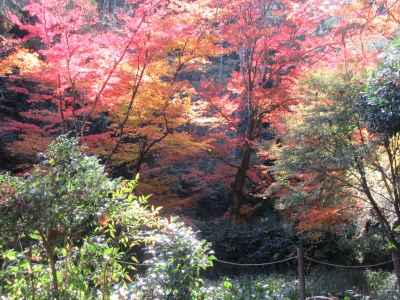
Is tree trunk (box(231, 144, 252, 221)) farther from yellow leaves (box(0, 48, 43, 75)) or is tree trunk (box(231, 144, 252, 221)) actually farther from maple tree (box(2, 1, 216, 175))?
yellow leaves (box(0, 48, 43, 75))

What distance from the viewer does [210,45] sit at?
382 inches

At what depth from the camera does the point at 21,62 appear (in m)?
8.71

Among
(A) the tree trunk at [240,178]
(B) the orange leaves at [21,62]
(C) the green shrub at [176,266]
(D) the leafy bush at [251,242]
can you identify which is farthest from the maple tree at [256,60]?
(C) the green shrub at [176,266]

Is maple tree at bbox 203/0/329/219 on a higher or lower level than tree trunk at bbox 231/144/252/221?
higher

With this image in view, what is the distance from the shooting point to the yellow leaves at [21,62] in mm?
8469

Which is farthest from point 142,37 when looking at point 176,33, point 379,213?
point 379,213

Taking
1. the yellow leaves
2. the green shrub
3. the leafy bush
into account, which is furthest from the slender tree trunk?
the leafy bush

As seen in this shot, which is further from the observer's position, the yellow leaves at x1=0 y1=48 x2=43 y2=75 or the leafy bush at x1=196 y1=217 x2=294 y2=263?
the leafy bush at x1=196 y1=217 x2=294 y2=263

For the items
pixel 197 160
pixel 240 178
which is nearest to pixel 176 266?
pixel 240 178

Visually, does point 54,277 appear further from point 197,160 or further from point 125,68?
point 197,160

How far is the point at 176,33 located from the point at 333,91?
3.98m

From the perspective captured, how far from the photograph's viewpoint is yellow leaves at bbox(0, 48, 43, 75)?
847 centimetres

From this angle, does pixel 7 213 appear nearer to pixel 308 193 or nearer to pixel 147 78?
pixel 308 193

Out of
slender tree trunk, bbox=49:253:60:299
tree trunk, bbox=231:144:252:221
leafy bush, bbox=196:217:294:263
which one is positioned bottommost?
slender tree trunk, bbox=49:253:60:299
